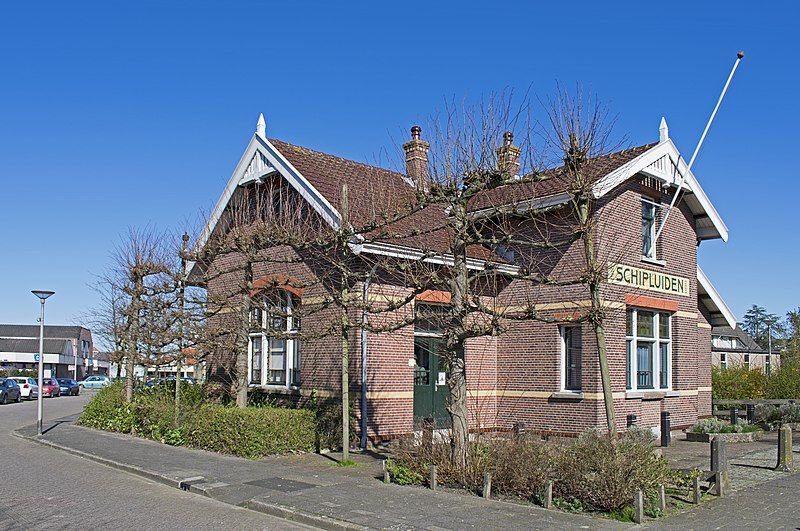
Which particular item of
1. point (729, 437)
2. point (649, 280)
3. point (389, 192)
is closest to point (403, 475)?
point (389, 192)

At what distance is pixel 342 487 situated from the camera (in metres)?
12.4

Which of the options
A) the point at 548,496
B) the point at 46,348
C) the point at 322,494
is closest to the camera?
the point at 548,496

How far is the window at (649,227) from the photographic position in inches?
784

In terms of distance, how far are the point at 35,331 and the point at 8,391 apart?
185 feet

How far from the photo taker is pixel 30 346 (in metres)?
88.9

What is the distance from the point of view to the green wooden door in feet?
60.4

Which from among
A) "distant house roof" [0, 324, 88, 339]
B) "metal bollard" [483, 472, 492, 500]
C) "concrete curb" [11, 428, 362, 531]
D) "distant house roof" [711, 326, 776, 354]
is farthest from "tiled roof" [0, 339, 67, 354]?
"metal bollard" [483, 472, 492, 500]

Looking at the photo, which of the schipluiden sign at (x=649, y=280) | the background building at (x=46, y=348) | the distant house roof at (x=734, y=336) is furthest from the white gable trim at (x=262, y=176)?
the background building at (x=46, y=348)

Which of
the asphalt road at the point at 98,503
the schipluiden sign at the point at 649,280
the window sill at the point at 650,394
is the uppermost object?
the schipluiden sign at the point at 649,280

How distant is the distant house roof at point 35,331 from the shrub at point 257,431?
80.0 m

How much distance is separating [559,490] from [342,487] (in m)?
3.46

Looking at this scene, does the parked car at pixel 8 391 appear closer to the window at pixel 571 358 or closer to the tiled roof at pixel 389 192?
the tiled roof at pixel 389 192

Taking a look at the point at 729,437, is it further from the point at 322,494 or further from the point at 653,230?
the point at 322,494

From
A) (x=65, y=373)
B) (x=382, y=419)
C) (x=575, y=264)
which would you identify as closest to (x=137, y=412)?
(x=382, y=419)
